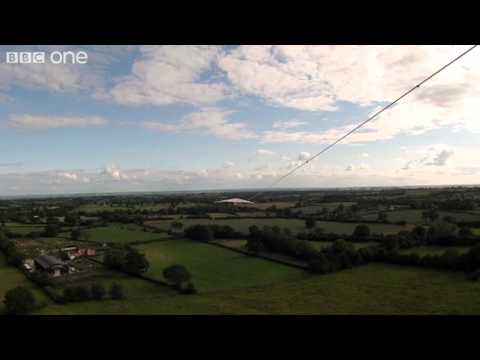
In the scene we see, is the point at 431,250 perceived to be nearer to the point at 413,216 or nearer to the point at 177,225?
the point at 413,216

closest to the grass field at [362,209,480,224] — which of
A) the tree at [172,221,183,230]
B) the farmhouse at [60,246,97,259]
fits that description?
the tree at [172,221,183,230]

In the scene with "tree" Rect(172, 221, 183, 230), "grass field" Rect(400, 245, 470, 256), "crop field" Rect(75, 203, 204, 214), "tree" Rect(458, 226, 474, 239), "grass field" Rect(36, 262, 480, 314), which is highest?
"crop field" Rect(75, 203, 204, 214)

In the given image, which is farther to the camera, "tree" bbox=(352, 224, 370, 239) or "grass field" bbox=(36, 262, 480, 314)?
"tree" bbox=(352, 224, 370, 239)

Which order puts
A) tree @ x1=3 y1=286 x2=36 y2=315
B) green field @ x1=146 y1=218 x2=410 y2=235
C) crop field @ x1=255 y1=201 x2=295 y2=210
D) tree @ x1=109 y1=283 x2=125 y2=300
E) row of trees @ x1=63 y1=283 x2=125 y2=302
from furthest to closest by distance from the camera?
crop field @ x1=255 y1=201 x2=295 y2=210 → green field @ x1=146 y1=218 x2=410 y2=235 → tree @ x1=109 y1=283 x2=125 y2=300 → row of trees @ x1=63 y1=283 x2=125 y2=302 → tree @ x1=3 y1=286 x2=36 y2=315

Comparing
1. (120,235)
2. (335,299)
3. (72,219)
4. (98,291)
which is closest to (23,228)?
(72,219)

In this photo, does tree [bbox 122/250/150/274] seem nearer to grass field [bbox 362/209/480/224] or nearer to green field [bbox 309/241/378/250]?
green field [bbox 309/241/378/250]

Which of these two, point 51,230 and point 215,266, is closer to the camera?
point 215,266
